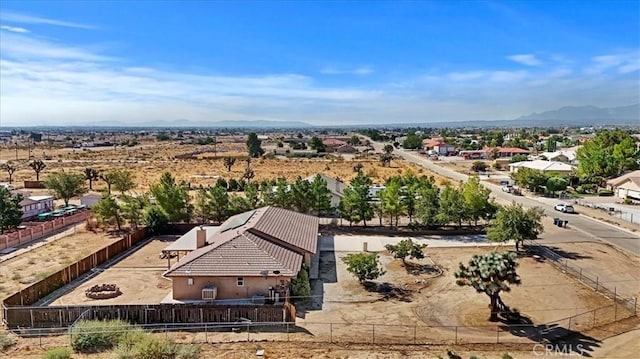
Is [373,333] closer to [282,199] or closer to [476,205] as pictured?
[282,199]

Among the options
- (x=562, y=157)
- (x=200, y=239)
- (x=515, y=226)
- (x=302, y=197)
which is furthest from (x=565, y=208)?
(x=562, y=157)

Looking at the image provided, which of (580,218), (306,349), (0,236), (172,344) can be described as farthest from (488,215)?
(0,236)

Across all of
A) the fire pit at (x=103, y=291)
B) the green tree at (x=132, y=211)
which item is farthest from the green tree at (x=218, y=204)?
the fire pit at (x=103, y=291)

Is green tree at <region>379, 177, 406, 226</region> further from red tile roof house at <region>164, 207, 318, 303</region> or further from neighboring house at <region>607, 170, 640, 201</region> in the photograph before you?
neighboring house at <region>607, 170, 640, 201</region>

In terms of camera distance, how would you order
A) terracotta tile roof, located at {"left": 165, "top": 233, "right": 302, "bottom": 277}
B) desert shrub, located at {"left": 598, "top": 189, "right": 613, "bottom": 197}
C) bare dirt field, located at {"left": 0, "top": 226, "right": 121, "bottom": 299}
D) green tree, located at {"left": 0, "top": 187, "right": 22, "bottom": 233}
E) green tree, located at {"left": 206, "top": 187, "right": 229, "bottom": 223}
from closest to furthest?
terracotta tile roof, located at {"left": 165, "top": 233, "right": 302, "bottom": 277}
bare dirt field, located at {"left": 0, "top": 226, "right": 121, "bottom": 299}
green tree, located at {"left": 0, "top": 187, "right": 22, "bottom": 233}
green tree, located at {"left": 206, "top": 187, "right": 229, "bottom": 223}
desert shrub, located at {"left": 598, "top": 189, "right": 613, "bottom": 197}

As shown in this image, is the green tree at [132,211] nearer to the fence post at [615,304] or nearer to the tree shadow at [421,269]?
the tree shadow at [421,269]

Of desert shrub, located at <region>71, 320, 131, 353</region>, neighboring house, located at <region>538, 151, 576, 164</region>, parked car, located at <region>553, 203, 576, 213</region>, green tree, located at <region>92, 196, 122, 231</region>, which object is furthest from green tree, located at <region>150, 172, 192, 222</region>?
neighboring house, located at <region>538, 151, 576, 164</region>
